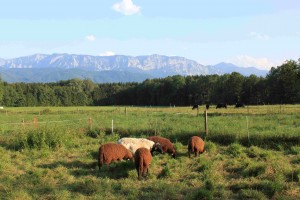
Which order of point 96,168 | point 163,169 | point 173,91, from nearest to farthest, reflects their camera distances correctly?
1. point 163,169
2. point 96,168
3. point 173,91

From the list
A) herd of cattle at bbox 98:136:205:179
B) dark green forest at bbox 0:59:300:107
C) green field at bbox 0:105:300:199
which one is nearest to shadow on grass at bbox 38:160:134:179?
green field at bbox 0:105:300:199

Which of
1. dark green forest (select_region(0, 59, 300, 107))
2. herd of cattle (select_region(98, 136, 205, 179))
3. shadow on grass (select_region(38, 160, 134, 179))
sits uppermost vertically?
dark green forest (select_region(0, 59, 300, 107))

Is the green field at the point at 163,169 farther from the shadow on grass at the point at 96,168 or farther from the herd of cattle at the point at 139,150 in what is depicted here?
the herd of cattle at the point at 139,150

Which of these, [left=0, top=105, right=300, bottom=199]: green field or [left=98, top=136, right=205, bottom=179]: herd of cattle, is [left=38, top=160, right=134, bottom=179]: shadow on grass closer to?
[left=0, top=105, right=300, bottom=199]: green field

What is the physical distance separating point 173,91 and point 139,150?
10328 cm

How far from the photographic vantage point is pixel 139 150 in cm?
A: 1236

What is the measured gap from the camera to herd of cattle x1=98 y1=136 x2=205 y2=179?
12094mm

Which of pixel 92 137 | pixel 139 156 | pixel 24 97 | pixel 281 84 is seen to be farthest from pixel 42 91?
pixel 139 156

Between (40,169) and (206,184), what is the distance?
22.1 feet

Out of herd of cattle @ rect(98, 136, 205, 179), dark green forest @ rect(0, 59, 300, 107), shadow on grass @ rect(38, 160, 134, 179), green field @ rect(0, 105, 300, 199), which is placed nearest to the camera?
green field @ rect(0, 105, 300, 199)

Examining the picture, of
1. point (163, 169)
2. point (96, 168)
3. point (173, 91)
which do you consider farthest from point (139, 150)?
point (173, 91)

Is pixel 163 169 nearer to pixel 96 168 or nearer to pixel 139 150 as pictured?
pixel 139 150

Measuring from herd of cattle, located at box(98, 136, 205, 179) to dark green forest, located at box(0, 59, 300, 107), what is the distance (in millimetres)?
53727

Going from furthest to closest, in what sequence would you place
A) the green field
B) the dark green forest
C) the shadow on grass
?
the dark green forest → the shadow on grass → the green field
